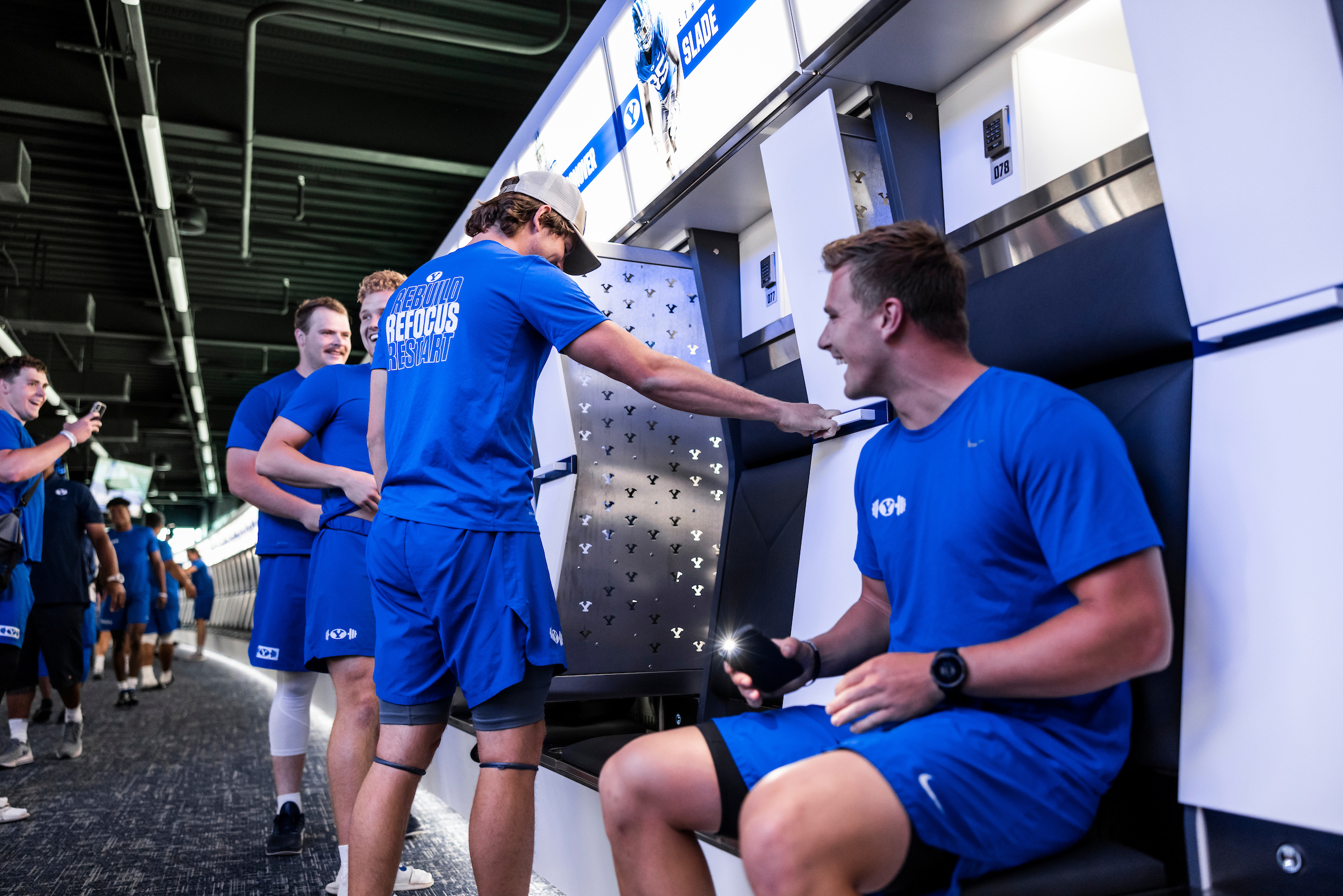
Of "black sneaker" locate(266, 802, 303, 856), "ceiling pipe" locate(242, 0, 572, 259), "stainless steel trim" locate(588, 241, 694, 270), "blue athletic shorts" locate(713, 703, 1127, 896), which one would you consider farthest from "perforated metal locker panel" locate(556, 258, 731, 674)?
"ceiling pipe" locate(242, 0, 572, 259)

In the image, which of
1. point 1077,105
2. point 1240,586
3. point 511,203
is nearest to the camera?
point 1240,586

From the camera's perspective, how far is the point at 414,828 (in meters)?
2.90

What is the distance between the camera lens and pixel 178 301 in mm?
9164

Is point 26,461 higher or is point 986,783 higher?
point 26,461

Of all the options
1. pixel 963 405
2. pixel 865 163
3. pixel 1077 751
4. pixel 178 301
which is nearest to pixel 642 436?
pixel 865 163

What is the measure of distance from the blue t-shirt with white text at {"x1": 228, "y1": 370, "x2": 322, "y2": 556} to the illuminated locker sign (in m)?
1.18

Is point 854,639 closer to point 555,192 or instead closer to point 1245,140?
point 1245,140

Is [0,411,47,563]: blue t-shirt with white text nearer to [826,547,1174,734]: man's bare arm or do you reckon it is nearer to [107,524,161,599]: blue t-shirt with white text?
[826,547,1174,734]: man's bare arm

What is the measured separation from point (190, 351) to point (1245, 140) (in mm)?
12422

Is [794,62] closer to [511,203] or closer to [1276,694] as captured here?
[511,203]

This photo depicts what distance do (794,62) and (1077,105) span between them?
0.66 metres

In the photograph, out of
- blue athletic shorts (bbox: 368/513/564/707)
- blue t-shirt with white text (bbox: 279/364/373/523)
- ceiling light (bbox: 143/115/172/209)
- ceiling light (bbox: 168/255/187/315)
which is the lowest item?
blue athletic shorts (bbox: 368/513/564/707)

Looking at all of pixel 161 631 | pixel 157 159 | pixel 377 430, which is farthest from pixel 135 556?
pixel 377 430

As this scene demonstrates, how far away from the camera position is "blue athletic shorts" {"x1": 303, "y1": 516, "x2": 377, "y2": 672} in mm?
2326
